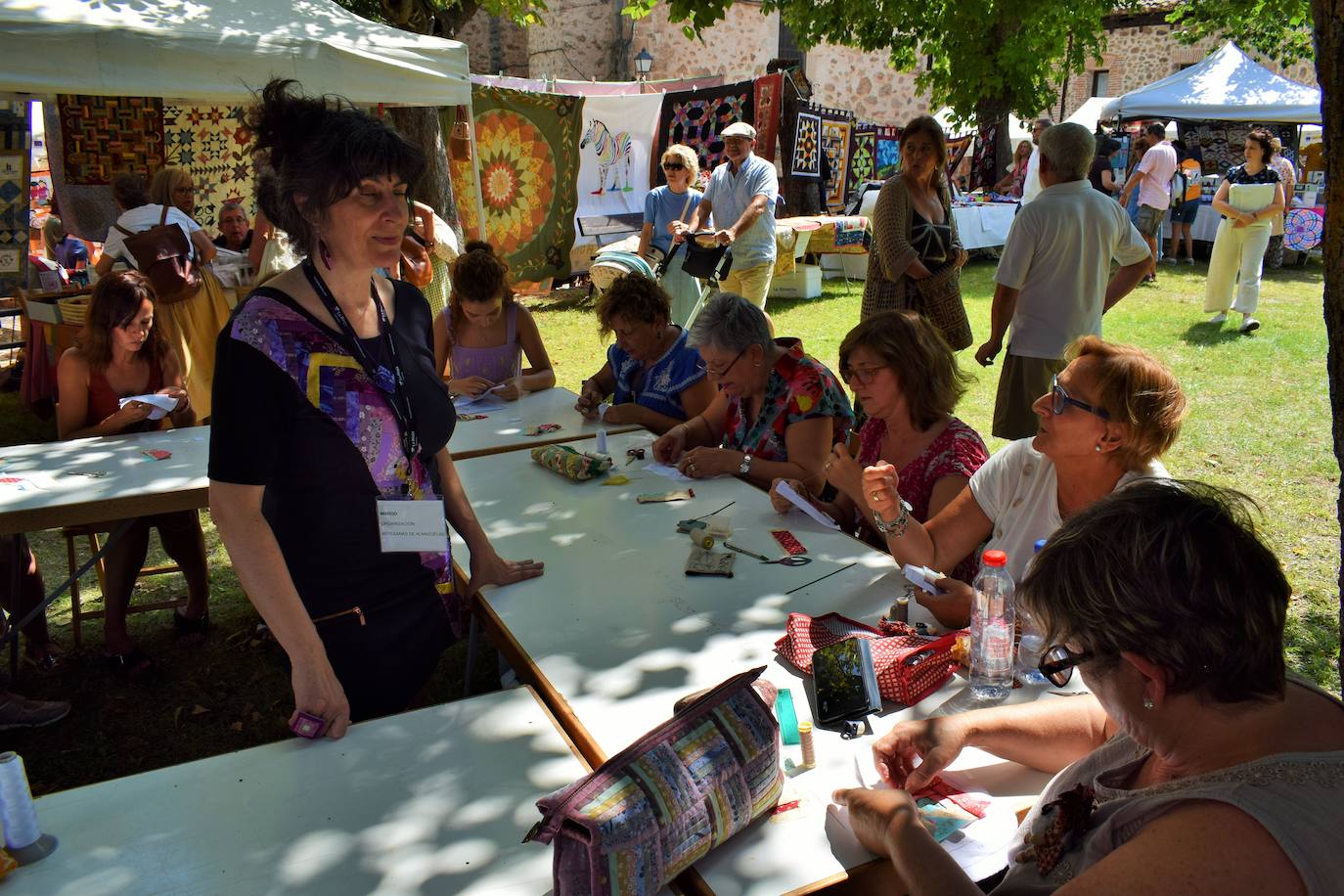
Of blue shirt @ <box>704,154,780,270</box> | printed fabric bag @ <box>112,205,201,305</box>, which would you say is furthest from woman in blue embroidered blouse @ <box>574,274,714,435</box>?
printed fabric bag @ <box>112,205,201,305</box>

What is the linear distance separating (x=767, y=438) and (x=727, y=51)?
57.0 feet

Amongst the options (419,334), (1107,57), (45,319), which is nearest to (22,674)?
(419,334)

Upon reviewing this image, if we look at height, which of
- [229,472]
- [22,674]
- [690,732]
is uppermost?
[229,472]

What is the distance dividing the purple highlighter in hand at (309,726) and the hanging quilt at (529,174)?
380 inches

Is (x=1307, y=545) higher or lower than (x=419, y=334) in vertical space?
lower

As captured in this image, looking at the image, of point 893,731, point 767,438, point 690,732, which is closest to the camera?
point 690,732

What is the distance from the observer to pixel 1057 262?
4.40m

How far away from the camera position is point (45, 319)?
6172 millimetres

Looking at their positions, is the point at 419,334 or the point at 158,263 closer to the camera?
the point at 419,334

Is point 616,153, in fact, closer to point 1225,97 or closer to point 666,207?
point 666,207

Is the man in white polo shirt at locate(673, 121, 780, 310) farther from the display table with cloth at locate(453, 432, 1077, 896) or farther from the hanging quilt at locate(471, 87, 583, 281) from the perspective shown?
the hanging quilt at locate(471, 87, 583, 281)

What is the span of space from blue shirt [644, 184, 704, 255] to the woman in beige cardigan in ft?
9.82

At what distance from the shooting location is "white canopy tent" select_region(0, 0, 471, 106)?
524 cm

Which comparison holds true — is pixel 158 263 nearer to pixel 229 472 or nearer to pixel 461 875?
pixel 229 472
